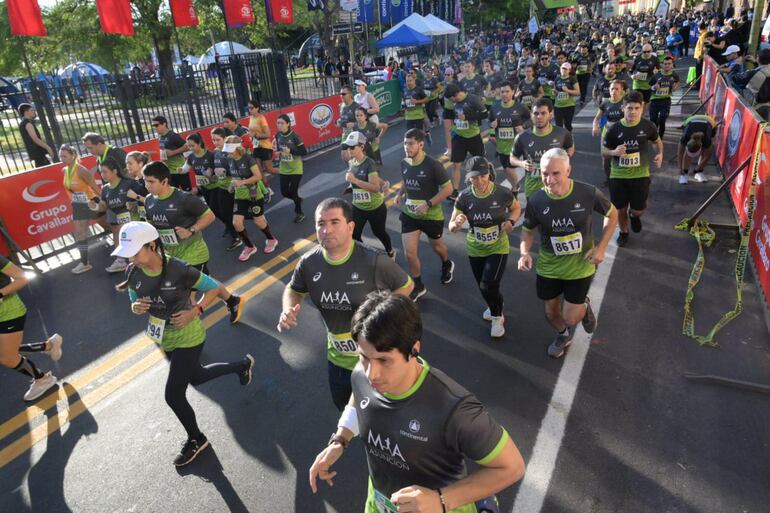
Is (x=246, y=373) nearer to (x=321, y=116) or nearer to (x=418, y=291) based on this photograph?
(x=418, y=291)

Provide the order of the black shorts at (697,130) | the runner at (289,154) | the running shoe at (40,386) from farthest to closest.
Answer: the black shorts at (697,130), the runner at (289,154), the running shoe at (40,386)

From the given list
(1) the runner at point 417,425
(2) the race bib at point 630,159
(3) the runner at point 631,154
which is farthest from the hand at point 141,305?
(2) the race bib at point 630,159

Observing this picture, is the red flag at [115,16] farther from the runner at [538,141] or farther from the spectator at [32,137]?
the runner at [538,141]

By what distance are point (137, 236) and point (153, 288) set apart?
0.45 metres

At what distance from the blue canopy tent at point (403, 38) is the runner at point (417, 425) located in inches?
931

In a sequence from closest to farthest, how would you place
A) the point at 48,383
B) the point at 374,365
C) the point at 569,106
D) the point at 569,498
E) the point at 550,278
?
the point at 374,365 < the point at 569,498 < the point at 550,278 < the point at 48,383 < the point at 569,106

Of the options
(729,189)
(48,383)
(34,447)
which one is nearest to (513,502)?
(34,447)

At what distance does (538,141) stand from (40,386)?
6665 millimetres

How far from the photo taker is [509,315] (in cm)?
612

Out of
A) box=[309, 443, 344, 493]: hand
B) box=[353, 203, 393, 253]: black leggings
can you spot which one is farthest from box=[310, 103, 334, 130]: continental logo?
box=[309, 443, 344, 493]: hand

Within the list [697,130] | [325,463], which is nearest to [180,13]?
[697,130]

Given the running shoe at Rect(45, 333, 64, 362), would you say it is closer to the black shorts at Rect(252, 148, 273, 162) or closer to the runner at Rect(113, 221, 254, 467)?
the runner at Rect(113, 221, 254, 467)

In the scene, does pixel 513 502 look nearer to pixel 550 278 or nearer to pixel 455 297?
pixel 550 278

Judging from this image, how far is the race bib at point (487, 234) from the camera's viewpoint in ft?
17.8
